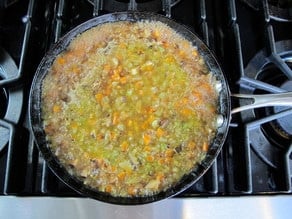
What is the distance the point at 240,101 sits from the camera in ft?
3.03

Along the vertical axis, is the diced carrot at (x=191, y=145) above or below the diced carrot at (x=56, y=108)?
below

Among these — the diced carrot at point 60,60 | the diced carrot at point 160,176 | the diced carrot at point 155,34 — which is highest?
the diced carrot at point 155,34

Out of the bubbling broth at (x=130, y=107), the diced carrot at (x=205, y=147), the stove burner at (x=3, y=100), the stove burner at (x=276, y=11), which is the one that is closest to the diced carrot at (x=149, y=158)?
the bubbling broth at (x=130, y=107)

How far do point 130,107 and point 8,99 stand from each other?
265mm

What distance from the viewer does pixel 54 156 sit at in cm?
85

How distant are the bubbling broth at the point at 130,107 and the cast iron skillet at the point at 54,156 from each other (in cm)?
1

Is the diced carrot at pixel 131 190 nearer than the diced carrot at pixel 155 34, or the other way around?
the diced carrot at pixel 131 190

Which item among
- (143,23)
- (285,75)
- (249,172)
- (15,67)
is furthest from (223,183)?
(15,67)

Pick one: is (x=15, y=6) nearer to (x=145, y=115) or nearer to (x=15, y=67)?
(x=15, y=67)

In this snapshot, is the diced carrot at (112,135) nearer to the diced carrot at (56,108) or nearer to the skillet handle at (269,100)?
the diced carrot at (56,108)

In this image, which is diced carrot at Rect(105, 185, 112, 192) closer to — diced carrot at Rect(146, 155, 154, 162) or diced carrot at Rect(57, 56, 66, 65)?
diced carrot at Rect(146, 155, 154, 162)

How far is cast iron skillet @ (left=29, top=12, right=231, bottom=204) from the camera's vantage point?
2.69ft

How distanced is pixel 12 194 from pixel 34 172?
0.06 metres

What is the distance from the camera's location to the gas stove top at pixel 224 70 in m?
0.87
